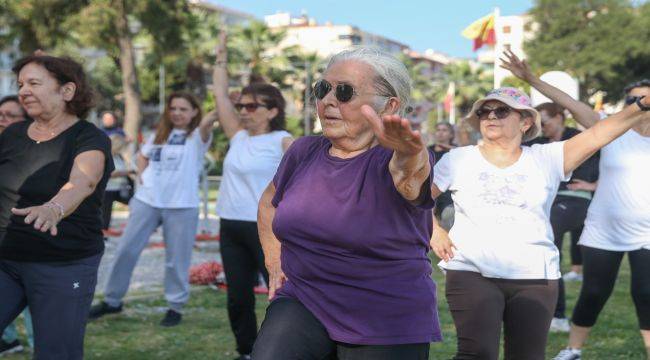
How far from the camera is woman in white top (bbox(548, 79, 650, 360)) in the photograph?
536 cm

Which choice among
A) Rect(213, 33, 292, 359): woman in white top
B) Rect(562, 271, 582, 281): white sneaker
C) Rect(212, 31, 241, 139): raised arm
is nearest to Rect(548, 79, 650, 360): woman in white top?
Rect(213, 33, 292, 359): woman in white top

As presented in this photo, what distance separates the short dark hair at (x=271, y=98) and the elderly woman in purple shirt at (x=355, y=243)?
2.99 meters

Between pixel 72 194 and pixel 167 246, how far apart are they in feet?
11.7

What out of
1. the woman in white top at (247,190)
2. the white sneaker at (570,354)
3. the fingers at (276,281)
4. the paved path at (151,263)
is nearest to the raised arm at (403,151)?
the fingers at (276,281)

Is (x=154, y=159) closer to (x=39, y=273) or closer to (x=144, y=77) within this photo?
(x=39, y=273)

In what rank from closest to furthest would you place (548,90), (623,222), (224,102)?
1. (548,90)
2. (623,222)
3. (224,102)

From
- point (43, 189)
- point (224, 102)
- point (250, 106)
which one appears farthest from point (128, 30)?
point (43, 189)

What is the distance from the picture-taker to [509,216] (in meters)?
4.19

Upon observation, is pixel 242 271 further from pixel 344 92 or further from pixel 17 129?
pixel 344 92

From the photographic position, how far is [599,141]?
412 centimetres

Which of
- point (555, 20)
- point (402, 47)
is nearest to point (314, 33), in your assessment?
point (402, 47)

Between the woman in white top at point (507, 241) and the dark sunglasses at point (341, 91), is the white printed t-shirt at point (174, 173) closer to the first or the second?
the woman in white top at point (507, 241)

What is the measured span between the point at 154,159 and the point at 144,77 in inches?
2315

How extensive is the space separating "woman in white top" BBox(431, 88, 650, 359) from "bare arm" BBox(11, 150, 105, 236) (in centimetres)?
156
